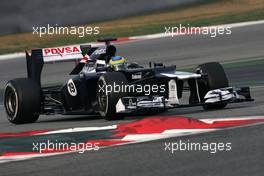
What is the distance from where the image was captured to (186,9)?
28234 millimetres

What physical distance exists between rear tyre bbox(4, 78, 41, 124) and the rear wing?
47 centimetres

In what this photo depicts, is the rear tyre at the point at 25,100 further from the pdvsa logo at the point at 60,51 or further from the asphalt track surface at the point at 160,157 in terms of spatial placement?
the pdvsa logo at the point at 60,51

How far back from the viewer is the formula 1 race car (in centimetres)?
1127

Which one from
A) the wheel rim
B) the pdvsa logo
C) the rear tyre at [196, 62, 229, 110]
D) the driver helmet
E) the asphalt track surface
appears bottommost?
the asphalt track surface

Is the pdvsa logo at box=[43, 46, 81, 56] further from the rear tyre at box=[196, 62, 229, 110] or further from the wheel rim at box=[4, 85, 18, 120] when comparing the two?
the rear tyre at box=[196, 62, 229, 110]

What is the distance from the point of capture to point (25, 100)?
40.7ft

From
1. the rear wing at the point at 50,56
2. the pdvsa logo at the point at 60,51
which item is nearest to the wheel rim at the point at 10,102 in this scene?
the rear wing at the point at 50,56

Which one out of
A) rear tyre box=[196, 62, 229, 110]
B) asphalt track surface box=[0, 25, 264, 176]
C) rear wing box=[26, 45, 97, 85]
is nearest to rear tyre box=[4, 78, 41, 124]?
asphalt track surface box=[0, 25, 264, 176]

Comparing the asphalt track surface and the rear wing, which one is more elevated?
the rear wing

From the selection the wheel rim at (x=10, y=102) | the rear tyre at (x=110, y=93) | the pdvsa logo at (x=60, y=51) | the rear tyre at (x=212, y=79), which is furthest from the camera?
the pdvsa logo at (x=60, y=51)

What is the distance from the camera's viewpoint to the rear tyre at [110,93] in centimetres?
1120

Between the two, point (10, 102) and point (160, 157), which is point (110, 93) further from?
point (160, 157)

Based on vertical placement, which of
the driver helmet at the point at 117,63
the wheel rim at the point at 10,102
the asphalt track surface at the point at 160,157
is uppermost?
the driver helmet at the point at 117,63

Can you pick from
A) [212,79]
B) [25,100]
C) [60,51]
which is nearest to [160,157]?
[212,79]
